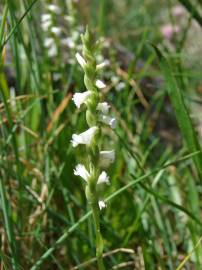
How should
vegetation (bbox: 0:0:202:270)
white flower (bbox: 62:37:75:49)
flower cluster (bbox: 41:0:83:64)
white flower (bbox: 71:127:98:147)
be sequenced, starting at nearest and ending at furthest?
1. white flower (bbox: 71:127:98:147)
2. vegetation (bbox: 0:0:202:270)
3. flower cluster (bbox: 41:0:83:64)
4. white flower (bbox: 62:37:75:49)

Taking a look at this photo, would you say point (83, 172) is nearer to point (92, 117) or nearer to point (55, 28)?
point (92, 117)

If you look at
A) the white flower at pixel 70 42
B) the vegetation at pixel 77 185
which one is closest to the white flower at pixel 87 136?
the vegetation at pixel 77 185

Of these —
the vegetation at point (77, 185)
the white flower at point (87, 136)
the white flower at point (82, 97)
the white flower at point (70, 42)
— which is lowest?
the vegetation at point (77, 185)

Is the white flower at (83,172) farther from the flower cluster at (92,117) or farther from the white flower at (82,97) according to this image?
the white flower at (82,97)

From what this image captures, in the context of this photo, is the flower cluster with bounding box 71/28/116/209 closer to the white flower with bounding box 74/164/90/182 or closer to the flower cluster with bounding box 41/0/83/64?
the white flower with bounding box 74/164/90/182

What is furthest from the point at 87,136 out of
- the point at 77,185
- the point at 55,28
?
the point at 55,28

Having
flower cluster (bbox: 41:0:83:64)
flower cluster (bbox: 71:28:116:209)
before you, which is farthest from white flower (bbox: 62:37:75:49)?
flower cluster (bbox: 71:28:116:209)

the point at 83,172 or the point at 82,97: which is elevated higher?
the point at 82,97

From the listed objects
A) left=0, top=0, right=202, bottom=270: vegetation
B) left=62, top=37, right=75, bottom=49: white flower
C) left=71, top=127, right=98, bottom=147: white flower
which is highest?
left=62, top=37, right=75, bottom=49: white flower

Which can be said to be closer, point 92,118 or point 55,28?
point 92,118

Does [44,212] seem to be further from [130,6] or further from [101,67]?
[130,6]

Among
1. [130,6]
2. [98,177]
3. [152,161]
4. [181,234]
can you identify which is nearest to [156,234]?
[181,234]
